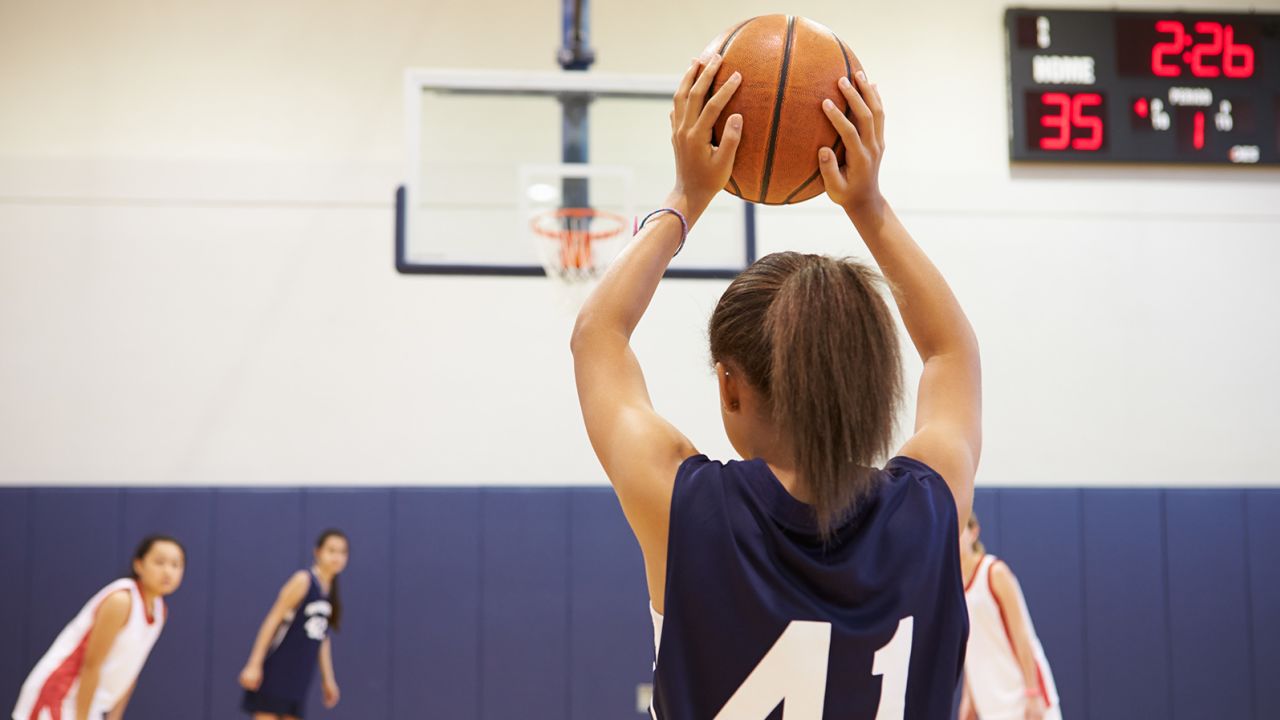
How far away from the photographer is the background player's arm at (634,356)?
3.56ft

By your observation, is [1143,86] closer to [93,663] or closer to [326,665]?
[326,665]

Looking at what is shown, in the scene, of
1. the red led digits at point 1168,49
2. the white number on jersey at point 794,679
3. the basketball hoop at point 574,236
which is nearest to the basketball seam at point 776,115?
the white number on jersey at point 794,679

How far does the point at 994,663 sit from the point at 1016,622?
0.28m

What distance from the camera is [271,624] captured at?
604 centimetres

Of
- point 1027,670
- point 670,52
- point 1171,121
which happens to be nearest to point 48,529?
point 670,52

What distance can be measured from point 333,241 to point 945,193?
385 centimetres

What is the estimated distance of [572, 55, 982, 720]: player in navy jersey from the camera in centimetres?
105

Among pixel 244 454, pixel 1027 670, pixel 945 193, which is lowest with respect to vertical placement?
pixel 1027 670

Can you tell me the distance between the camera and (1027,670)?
5.11 metres

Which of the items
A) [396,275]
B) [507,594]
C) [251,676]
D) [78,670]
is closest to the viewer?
[78,670]

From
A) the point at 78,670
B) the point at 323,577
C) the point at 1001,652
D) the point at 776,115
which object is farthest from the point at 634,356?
the point at 323,577

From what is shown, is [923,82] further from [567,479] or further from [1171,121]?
[567,479]

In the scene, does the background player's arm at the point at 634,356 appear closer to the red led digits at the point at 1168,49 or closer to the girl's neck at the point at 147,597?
the girl's neck at the point at 147,597

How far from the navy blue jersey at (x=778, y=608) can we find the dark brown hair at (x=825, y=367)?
42mm
